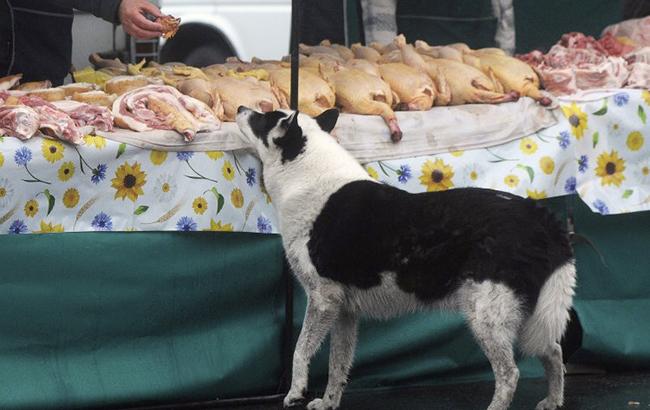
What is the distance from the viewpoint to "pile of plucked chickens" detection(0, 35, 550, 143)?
5.35 metres

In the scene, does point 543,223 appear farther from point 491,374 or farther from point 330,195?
point 491,374

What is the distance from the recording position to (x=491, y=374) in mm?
6098

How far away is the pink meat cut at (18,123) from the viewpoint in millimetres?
5074

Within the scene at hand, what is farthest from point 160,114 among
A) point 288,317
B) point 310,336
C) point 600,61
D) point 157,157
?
point 600,61

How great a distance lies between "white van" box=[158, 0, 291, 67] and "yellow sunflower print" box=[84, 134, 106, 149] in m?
7.39

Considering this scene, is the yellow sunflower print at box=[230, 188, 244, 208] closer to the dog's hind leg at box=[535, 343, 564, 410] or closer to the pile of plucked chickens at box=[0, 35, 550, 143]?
the pile of plucked chickens at box=[0, 35, 550, 143]

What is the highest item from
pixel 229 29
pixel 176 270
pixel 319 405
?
pixel 176 270

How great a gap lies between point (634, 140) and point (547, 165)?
1.98 ft

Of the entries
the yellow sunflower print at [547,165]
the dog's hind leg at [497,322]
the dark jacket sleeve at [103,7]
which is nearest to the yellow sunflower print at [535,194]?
the yellow sunflower print at [547,165]

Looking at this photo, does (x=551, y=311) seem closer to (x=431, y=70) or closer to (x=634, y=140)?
(x=634, y=140)

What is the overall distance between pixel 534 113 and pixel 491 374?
4.55 feet

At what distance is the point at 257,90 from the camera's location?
582 cm

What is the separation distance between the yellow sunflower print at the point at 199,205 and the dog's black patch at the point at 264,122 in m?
0.41

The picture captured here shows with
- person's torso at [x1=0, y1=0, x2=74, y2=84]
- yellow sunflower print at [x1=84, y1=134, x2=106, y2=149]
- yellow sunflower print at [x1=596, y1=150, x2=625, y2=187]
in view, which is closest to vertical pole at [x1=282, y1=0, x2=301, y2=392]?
yellow sunflower print at [x1=84, y1=134, x2=106, y2=149]
